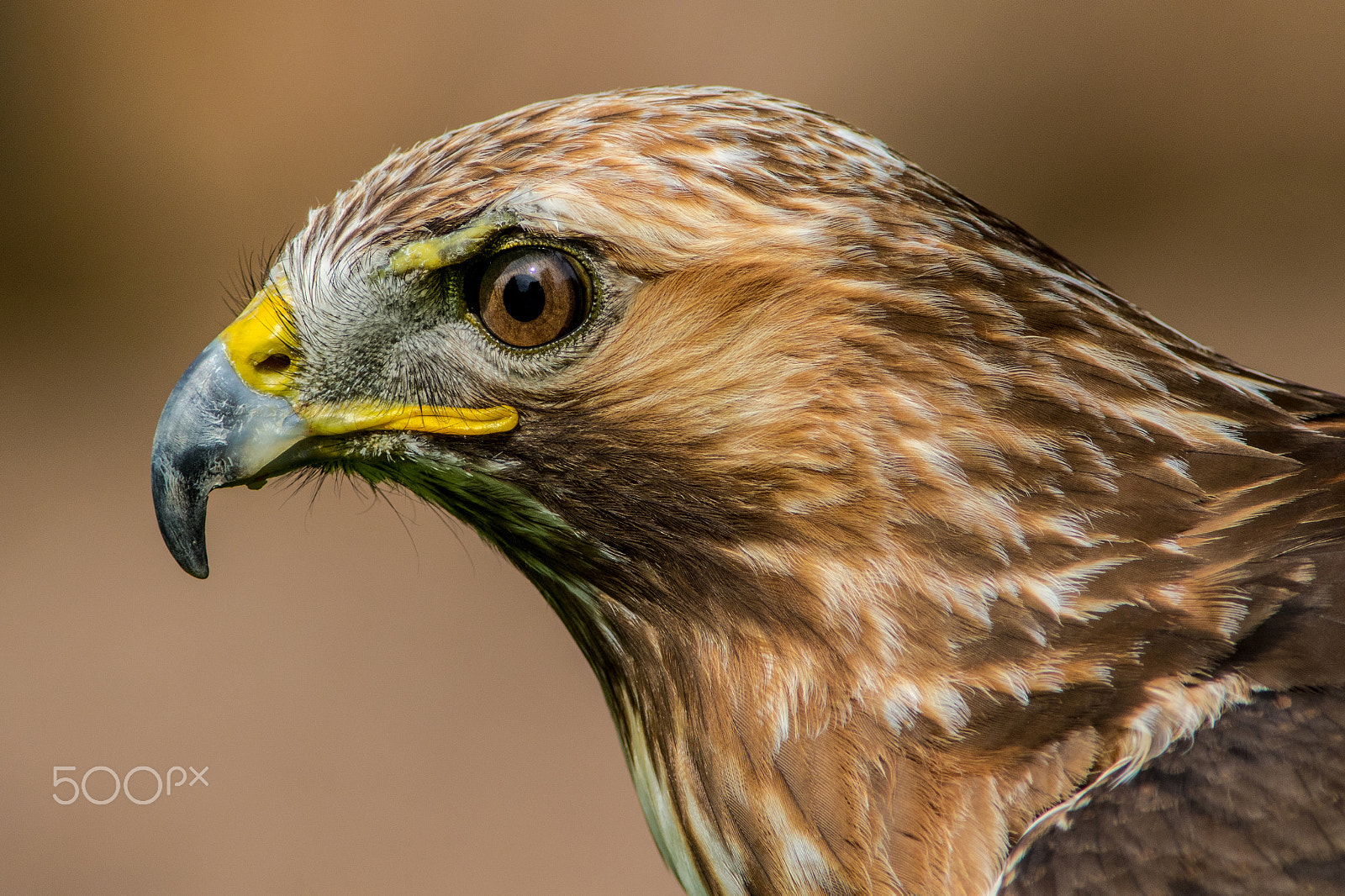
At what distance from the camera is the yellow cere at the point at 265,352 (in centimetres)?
196

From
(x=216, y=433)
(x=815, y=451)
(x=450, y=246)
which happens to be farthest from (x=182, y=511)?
(x=815, y=451)

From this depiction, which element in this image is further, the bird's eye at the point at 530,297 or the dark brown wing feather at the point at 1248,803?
the bird's eye at the point at 530,297

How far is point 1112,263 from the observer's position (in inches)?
321

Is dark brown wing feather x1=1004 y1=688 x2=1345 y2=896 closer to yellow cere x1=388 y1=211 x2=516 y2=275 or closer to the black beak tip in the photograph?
yellow cere x1=388 y1=211 x2=516 y2=275

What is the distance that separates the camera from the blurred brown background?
6.01 metres

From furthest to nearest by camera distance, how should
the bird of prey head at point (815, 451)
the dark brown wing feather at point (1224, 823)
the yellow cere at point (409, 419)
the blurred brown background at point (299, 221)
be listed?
the blurred brown background at point (299, 221) → the yellow cere at point (409, 419) → the bird of prey head at point (815, 451) → the dark brown wing feather at point (1224, 823)

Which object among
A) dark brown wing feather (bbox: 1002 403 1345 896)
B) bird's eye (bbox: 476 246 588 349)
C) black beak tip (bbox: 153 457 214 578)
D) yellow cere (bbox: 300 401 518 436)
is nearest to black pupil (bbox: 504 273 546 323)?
bird's eye (bbox: 476 246 588 349)

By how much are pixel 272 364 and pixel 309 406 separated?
0.10 m

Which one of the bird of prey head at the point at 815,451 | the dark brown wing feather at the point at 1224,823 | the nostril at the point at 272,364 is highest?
the nostril at the point at 272,364

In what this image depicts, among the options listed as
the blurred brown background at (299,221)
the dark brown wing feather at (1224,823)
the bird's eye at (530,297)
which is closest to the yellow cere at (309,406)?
the bird's eye at (530,297)

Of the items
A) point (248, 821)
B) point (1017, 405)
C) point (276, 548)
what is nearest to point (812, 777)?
point (1017, 405)

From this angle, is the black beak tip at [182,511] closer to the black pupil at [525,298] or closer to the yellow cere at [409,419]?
the yellow cere at [409,419]

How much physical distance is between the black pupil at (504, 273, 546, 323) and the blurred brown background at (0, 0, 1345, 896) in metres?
4.55

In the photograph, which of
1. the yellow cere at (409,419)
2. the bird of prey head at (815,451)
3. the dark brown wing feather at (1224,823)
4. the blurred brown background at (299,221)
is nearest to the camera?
the dark brown wing feather at (1224,823)
